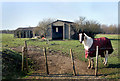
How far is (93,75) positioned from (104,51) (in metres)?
1.85

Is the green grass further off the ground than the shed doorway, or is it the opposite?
the shed doorway

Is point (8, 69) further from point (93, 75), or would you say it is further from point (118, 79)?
point (118, 79)

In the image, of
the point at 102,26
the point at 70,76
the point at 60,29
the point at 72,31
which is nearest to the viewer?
the point at 70,76

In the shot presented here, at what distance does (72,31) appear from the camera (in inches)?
1032

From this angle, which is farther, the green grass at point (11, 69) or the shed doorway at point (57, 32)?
the shed doorway at point (57, 32)

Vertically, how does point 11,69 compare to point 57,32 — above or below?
below

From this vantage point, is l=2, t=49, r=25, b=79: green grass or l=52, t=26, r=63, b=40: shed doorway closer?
l=2, t=49, r=25, b=79: green grass

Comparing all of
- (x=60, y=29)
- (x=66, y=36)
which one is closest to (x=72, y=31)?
(x=66, y=36)

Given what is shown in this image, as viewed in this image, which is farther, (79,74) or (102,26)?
(102,26)

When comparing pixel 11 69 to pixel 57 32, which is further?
pixel 57 32

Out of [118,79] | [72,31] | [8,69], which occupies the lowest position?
[118,79]

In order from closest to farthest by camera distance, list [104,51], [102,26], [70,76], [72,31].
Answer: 1. [70,76]
2. [104,51]
3. [102,26]
4. [72,31]

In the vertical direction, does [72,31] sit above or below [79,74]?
above

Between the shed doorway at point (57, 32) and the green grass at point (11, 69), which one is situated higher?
the shed doorway at point (57, 32)
